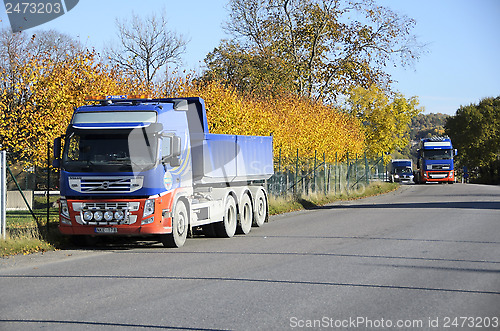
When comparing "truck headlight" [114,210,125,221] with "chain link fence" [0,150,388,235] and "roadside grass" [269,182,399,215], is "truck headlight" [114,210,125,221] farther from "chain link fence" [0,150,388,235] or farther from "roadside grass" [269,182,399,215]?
"roadside grass" [269,182,399,215]

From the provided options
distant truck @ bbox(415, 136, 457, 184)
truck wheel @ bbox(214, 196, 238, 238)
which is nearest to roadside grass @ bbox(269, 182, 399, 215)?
truck wheel @ bbox(214, 196, 238, 238)

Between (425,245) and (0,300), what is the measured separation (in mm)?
9341

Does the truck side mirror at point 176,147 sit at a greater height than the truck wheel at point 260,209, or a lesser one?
greater

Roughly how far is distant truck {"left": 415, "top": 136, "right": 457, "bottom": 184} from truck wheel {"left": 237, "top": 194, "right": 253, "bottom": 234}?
47444mm

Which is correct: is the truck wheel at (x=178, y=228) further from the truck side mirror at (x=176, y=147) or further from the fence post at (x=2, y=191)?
the fence post at (x=2, y=191)

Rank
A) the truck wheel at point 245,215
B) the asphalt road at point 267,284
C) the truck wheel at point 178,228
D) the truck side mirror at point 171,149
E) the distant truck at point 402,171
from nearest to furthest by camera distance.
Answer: the asphalt road at point 267,284 → the truck side mirror at point 171,149 → the truck wheel at point 178,228 → the truck wheel at point 245,215 → the distant truck at point 402,171

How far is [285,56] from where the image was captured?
52.2 meters

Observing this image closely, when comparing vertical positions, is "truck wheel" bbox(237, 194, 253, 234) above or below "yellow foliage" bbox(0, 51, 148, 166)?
below

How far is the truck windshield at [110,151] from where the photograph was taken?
15.4 meters

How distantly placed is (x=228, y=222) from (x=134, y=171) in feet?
13.6

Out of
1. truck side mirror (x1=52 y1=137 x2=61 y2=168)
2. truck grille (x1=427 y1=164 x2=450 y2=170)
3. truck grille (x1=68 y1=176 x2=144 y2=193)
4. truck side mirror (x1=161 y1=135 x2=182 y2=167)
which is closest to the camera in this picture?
truck grille (x1=68 y1=176 x2=144 y2=193)

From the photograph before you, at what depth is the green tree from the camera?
9544 centimetres

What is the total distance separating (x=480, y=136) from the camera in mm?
97125

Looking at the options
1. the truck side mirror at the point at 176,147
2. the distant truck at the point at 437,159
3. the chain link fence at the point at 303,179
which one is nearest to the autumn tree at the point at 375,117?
the distant truck at the point at 437,159
